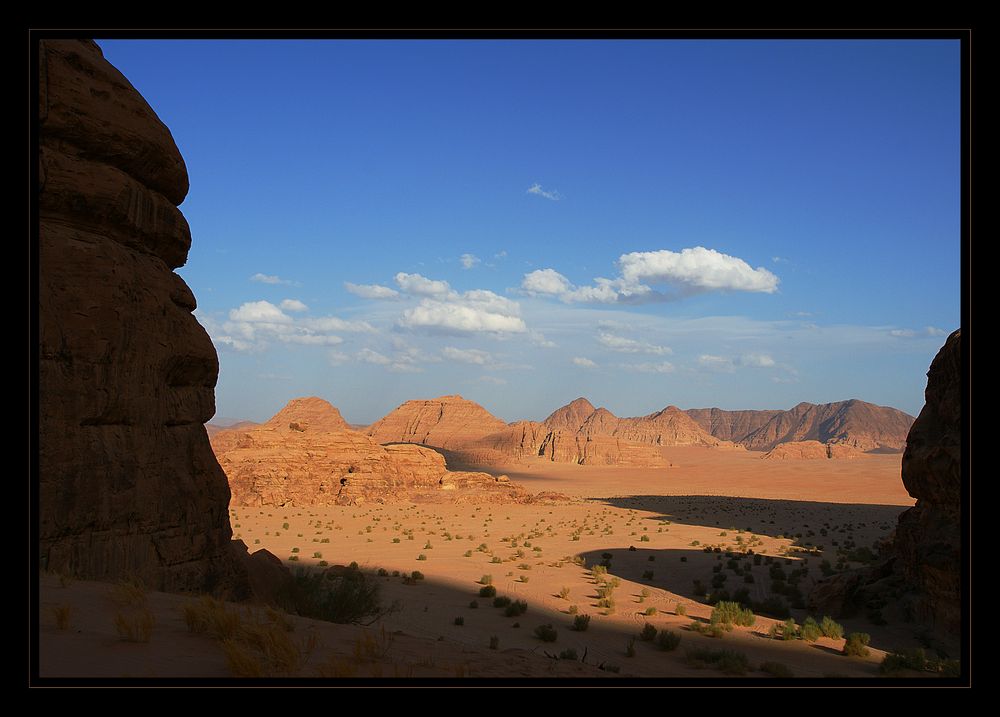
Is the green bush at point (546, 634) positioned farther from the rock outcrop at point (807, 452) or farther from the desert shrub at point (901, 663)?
the rock outcrop at point (807, 452)

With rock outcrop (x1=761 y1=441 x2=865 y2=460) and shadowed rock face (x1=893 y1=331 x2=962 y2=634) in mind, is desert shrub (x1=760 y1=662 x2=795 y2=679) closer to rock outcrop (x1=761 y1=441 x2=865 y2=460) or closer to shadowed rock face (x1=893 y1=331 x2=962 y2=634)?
shadowed rock face (x1=893 y1=331 x2=962 y2=634)

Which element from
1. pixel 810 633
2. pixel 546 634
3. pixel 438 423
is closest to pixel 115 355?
pixel 546 634

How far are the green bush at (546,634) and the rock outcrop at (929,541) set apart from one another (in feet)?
22.3

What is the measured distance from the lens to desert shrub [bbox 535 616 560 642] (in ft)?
35.2

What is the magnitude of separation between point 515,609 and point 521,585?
3623mm

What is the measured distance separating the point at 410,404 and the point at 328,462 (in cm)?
9720

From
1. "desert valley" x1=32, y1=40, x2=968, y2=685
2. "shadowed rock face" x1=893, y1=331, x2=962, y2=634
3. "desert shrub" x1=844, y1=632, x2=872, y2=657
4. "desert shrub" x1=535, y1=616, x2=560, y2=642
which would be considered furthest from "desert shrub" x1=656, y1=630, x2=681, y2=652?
"shadowed rock face" x1=893, y1=331, x2=962, y2=634

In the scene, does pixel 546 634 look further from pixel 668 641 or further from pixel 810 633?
pixel 810 633

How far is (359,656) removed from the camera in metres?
5.86

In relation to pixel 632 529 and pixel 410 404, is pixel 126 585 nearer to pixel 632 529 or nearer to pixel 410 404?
pixel 632 529

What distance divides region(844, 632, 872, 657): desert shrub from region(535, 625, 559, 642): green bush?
196 inches
